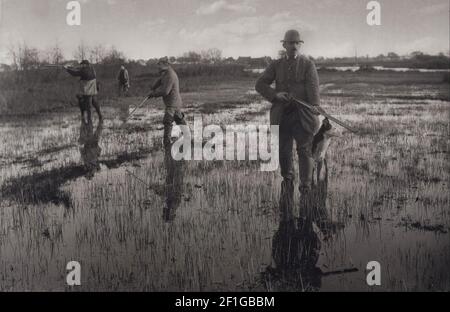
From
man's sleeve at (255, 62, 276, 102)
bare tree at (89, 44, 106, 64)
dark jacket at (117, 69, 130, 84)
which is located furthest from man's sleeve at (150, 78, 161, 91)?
bare tree at (89, 44, 106, 64)

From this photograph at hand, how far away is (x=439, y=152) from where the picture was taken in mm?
9039

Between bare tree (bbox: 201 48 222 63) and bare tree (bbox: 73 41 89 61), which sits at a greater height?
bare tree (bbox: 201 48 222 63)

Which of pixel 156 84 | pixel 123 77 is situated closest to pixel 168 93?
pixel 156 84

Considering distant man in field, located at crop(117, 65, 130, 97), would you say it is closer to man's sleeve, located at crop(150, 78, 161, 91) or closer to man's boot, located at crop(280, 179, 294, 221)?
man's sleeve, located at crop(150, 78, 161, 91)

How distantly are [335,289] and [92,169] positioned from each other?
5419 mm

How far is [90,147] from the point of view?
33.2ft

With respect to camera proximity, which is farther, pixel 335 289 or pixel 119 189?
pixel 119 189

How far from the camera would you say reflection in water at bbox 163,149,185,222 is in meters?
5.77

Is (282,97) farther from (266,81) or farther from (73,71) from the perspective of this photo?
(73,71)

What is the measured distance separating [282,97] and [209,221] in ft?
6.20

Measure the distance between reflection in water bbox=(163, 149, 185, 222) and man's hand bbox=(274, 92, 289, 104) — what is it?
6.11ft

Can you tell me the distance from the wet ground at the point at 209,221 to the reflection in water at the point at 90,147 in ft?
0.26
